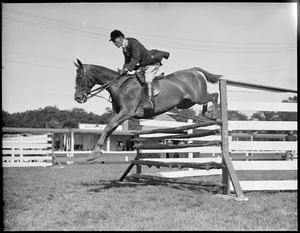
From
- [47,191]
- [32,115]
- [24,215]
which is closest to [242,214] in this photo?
[24,215]

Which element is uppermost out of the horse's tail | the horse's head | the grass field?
the horse's tail

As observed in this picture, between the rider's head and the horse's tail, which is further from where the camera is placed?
the horse's tail

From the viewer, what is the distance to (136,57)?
574 centimetres

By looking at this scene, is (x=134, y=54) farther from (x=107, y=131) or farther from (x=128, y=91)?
(x=107, y=131)

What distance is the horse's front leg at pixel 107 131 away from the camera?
16.5 ft

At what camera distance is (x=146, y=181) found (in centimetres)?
736

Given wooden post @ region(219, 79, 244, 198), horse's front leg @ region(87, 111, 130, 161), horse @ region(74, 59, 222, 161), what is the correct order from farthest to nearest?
horse @ region(74, 59, 222, 161) < wooden post @ region(219, 79, 244, 198) < horse's front leg @ region(87, 111, 130, 161)

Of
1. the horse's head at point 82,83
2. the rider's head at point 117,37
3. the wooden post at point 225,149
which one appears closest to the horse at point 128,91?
the horse's head at point 82,83

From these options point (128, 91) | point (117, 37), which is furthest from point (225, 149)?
point (117, 37)

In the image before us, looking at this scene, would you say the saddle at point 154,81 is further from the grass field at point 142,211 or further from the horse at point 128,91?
the grass field at point 142,211

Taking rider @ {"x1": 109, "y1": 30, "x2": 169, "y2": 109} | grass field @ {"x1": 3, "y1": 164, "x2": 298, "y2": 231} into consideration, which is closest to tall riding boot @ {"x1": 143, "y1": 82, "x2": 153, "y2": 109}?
rider @ {"x1": 109, "y1": 30, "x2": 169, "y2": 109}

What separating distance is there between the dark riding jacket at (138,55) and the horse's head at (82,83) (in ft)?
2.29

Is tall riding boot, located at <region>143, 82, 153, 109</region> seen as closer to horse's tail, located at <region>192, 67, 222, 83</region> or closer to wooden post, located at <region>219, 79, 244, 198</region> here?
wooden post, located at <region>219, 79, 244, 198</region>

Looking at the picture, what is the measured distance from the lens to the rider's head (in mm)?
5748
